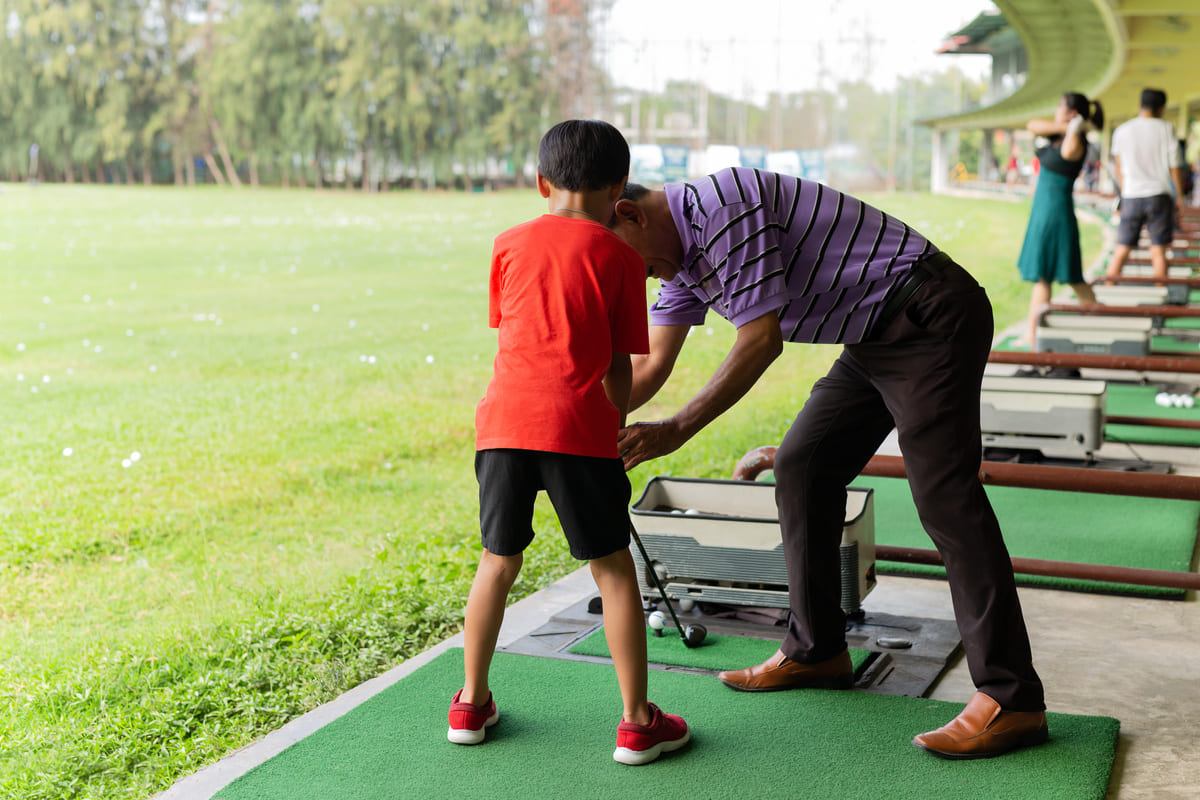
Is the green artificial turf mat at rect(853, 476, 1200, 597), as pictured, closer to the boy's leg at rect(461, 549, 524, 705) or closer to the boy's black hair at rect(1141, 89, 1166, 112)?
the boy's leg at rect(461, 549, 524, 705)

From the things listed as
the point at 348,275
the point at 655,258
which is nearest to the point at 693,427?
the point at 655,258

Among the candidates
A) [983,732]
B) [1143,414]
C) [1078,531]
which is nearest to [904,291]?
[983,732]

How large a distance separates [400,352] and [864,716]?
8454 mm

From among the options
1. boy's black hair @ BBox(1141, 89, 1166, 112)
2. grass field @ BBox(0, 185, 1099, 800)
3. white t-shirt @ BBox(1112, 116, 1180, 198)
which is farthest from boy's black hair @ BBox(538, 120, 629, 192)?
white t-shirt @ BBox(1112, 116, 1180, 198)

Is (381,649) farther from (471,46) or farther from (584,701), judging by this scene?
(471,46)

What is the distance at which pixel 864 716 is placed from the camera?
338 cm

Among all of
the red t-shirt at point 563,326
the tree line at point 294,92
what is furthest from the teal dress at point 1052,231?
the tree line at point 294,92

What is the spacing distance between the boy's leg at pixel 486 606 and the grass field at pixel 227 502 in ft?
2.38

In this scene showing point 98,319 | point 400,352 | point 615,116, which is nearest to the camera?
point 400,352

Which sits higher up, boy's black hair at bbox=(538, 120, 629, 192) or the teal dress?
boy's black hair at bbox=(538, 120, 629, 192)

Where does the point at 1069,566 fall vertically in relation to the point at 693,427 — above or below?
below

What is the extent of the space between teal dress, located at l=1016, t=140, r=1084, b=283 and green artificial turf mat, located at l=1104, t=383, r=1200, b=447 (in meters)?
0.86

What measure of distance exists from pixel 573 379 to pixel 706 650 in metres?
1.37

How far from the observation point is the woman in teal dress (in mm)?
8188
